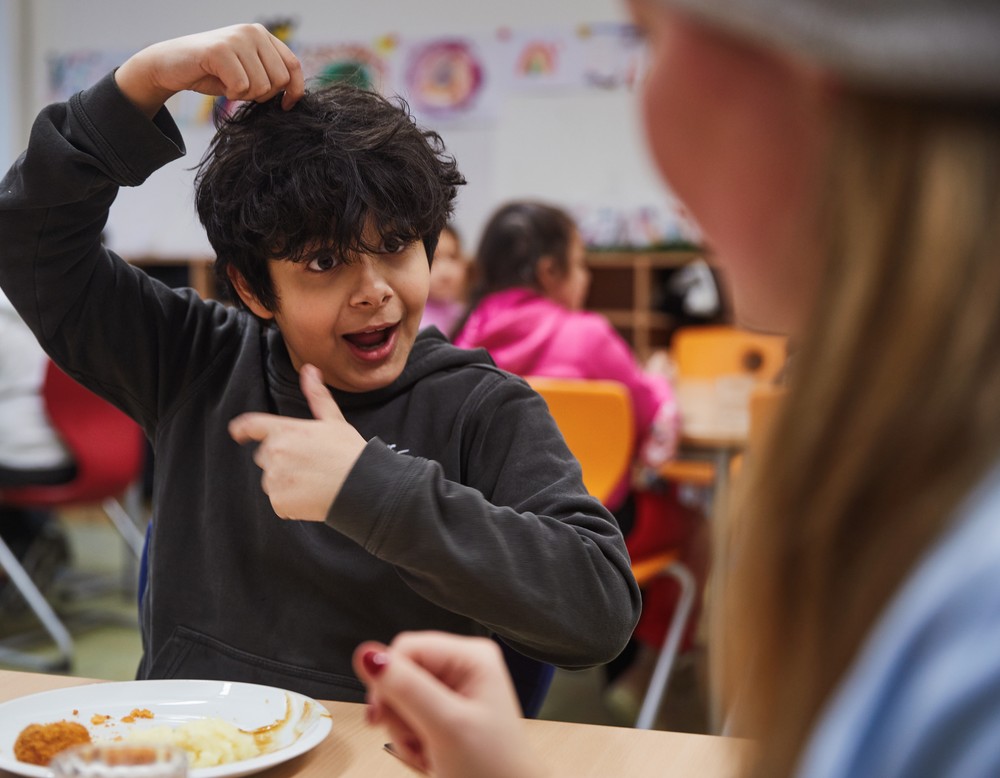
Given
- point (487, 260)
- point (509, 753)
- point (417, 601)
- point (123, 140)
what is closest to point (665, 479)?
point (487, 260)

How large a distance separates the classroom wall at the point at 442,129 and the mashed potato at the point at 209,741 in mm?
4742

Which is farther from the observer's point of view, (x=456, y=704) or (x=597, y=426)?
(x=597, y=426)

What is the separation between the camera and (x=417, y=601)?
3.47 ft

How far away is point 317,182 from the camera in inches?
40.3

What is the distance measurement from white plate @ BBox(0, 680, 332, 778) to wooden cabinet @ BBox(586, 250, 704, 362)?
4499 millimetres

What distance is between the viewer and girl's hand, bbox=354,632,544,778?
1.68 feet

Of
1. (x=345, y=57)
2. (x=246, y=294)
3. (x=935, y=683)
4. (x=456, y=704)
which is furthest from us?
(x=345, y=57)

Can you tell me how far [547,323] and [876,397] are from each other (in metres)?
2.29

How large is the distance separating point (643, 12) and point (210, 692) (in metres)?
0.66

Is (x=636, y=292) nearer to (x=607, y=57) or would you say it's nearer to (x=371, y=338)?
(x=607, y=57)

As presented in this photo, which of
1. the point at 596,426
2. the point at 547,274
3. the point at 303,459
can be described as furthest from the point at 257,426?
the point at 547,274

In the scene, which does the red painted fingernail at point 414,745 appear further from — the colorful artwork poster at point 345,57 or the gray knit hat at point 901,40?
the colorful artwork poster at point 345,57

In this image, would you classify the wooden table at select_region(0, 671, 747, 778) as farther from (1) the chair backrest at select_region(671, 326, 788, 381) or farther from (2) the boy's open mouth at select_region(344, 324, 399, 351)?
(1) the chair backrest at select_region(671, 326, 788, 381)

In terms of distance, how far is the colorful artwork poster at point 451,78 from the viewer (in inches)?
229
